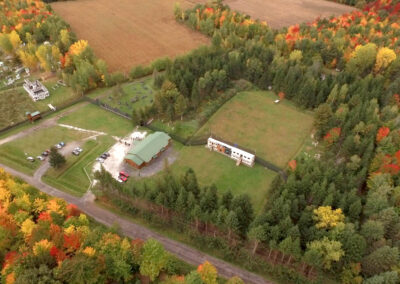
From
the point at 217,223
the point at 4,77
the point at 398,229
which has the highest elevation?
the point at 398,229

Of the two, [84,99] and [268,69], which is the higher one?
[268,69]

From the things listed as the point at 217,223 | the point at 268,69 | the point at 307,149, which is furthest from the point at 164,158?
the point at 268,69

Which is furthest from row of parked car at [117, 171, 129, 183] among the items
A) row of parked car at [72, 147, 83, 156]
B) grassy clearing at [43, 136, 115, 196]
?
row of parked car at [72, 147, 83, 156]

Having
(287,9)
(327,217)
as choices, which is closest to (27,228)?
(327,217)

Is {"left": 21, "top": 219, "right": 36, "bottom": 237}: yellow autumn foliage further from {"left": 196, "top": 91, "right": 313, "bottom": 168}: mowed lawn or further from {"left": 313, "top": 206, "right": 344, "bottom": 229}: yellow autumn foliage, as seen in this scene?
{"left": 313, "top": 206, "right": 344, "bottom": 229}: yellow autumn foliage

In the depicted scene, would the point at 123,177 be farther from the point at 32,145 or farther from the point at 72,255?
the point at 32,145

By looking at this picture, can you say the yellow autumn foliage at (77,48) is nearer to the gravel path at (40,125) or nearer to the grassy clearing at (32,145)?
the gravel path at (40,125)

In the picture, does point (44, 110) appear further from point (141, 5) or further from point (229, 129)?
point (141, 5)

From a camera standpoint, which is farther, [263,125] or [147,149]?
[263,125]
